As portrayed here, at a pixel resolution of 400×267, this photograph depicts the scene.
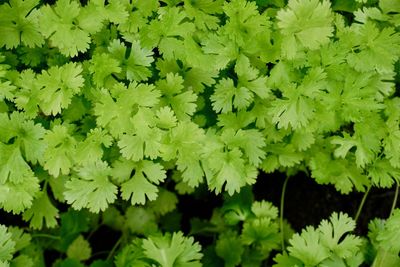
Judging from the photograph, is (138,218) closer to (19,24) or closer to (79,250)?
(79,250)

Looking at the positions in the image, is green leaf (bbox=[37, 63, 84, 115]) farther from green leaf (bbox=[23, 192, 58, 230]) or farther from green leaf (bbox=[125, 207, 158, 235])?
green leaf (bbox=[125, 207, 158, 235])

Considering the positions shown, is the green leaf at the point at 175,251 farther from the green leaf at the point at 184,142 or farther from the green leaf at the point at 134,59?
the green leaf at the point at 134,59

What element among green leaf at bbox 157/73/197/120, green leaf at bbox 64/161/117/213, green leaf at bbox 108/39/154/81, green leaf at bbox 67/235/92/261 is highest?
green leaf at bbox 108/39/154/81

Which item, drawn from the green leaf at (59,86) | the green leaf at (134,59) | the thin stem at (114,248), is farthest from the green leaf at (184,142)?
the thin stem at (114,248)

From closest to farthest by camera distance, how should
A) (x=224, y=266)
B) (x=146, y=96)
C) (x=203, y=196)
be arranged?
(x=146, y=96)
(x=224, y=266)
(x=203, y=196)

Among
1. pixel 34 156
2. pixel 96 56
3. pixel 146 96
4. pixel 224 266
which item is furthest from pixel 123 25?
pixel 224 266

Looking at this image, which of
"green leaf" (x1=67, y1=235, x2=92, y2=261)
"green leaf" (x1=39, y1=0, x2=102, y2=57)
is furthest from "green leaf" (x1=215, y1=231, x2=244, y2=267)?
"green leaf" (x1=39, y1=0, x2=102, y2=57)

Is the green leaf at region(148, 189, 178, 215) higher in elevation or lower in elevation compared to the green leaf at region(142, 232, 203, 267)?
lower

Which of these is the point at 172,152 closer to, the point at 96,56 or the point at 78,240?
the point at 96,56
